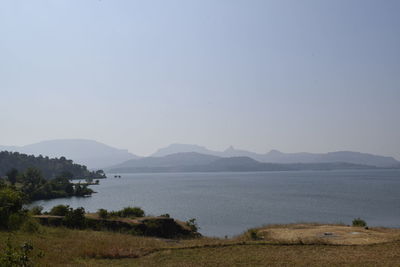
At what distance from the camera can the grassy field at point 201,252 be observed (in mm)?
12148

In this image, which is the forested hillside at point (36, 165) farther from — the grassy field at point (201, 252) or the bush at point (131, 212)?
the grassy field at point (201, 252)

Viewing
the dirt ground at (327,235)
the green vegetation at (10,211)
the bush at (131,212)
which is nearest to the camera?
the dirt ground at (327,235)

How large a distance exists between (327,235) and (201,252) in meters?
7.95

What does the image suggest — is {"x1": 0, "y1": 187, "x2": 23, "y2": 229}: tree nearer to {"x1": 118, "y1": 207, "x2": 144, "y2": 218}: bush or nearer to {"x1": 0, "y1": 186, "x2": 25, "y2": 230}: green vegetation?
{"x1": 0, "y1": 186, "x2": 25, "y2": 230}: green vegetation

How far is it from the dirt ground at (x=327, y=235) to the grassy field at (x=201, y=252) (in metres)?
0.61

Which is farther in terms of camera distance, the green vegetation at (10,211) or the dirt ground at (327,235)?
the green vegetation at (10,211)

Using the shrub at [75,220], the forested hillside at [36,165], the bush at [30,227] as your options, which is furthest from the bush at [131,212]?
the forested hillside at [36,165]

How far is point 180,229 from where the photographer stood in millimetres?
24562

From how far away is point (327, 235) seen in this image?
60.4ft

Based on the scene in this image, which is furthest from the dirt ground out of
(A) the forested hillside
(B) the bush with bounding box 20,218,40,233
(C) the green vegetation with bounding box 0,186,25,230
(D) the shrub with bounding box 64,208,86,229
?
(A) the forested hillside

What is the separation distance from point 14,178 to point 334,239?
109 m

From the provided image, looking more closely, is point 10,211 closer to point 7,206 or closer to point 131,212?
point 7,206

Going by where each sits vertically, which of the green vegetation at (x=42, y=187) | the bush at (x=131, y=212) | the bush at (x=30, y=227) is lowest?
the green vegetation at (x=42, y=187)

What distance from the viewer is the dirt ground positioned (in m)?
16.4
